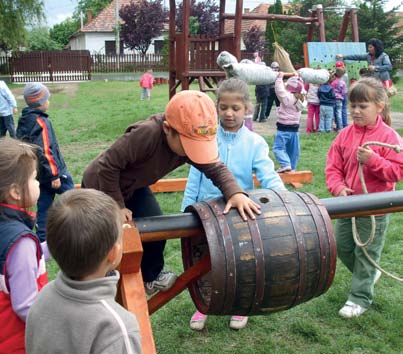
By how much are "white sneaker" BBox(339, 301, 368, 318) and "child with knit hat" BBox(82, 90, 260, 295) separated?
149cm

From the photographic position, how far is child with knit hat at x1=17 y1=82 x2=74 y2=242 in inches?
180

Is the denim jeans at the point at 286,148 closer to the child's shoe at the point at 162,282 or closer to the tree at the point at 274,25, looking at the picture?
the child's shoe at the point at 162,282

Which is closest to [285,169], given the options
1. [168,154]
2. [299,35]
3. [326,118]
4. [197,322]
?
[197,322]

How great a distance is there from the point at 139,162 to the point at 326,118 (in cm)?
867

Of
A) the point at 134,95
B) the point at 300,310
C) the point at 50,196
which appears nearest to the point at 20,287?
the point at 300,310

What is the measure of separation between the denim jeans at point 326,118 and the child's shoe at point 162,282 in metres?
8.33

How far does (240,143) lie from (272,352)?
3.95 ft

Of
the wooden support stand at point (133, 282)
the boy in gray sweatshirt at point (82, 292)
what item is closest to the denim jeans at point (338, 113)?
the wooden support stand at point (133, 282)

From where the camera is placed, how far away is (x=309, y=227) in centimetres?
224

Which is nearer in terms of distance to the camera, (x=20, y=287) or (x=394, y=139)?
(x=20, y=287)

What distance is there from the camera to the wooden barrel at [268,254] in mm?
2131

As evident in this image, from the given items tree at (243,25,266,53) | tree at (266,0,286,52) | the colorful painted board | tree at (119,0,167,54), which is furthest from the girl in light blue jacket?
tree at (119,0,167,54)

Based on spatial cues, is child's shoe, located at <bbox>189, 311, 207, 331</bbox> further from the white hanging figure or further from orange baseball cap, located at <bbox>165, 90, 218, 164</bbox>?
the white hanging figure

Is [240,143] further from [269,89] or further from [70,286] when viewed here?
[269,89]
